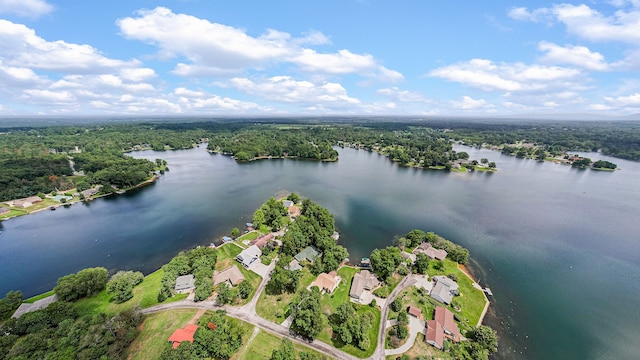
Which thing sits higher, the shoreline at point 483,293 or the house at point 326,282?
the house at point 326,282

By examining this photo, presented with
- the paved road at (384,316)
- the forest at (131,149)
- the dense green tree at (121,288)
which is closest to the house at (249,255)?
the dense green tree at (121,288)

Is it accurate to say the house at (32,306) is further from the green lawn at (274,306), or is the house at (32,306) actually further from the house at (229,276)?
the green lawn at (274,306)

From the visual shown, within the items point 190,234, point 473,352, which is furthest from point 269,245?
point 473,352

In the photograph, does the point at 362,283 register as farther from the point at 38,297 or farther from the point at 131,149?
the point at 131,149

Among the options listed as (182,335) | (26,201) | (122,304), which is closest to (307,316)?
(182,335)

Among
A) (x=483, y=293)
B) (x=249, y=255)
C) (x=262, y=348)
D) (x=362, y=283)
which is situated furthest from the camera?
(x=249, y=255)
